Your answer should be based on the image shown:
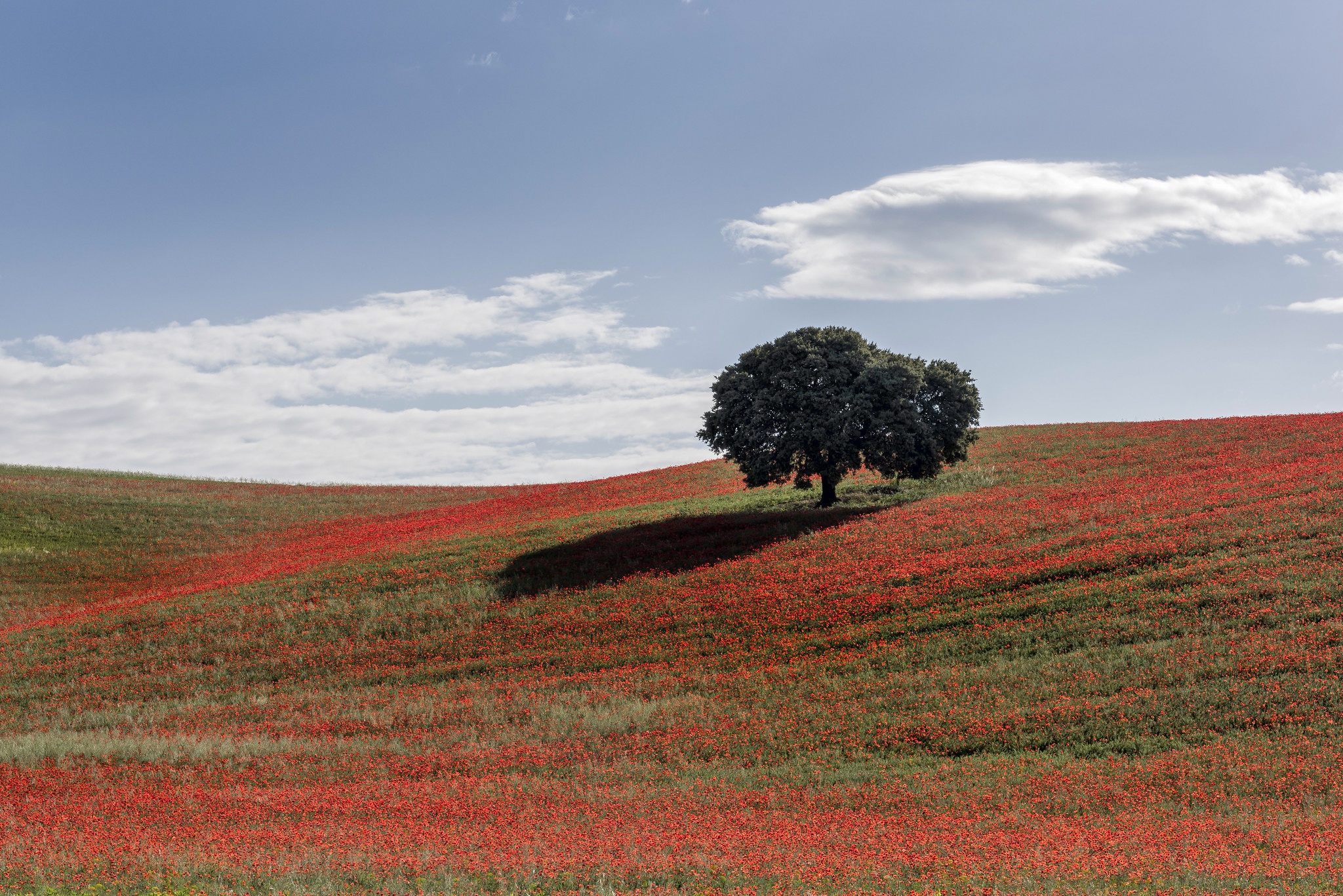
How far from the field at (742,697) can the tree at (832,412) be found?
2.92 meters

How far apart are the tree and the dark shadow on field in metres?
2.68

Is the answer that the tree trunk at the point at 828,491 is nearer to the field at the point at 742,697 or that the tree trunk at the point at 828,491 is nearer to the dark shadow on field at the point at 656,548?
the dark shadow on field at the point at 656,548

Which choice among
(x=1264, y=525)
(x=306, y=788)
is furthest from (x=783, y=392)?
(x=306, y=788)

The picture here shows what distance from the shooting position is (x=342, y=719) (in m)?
25.7

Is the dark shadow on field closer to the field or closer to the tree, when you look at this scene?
the field

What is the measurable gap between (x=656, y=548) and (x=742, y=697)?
1763cm

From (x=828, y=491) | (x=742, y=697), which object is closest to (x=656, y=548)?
(x=828, y=491)

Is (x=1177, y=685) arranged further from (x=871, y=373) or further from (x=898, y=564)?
(x=871, y=373)

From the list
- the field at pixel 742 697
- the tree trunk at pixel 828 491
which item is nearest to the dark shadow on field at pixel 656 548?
the field at pixel 742 697

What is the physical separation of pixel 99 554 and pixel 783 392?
145 feet

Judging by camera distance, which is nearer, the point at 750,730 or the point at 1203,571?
the point at 750,730

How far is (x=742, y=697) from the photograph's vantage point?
80.2ft

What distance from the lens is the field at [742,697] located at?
12047 millimetres

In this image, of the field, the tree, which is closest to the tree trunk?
the tree
